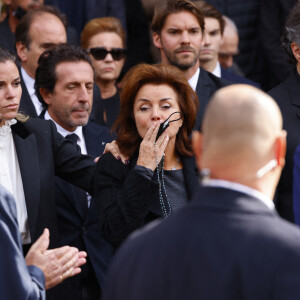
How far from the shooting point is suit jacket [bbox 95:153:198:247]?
3.56 meters

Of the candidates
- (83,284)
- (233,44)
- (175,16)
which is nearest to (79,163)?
(83,284)

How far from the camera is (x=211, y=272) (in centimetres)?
201

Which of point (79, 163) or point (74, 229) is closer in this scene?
point (79, 163)

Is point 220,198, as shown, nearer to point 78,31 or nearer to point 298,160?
point 298,160

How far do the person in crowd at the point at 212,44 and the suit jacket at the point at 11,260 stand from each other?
3.28 m

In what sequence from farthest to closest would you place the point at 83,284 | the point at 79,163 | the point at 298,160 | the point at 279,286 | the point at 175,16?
the point at 175,16, the point at 83,284, the point at 79,163, the point at 298,160, the point at 279,286

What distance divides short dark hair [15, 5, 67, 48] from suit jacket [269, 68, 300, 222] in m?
2.14

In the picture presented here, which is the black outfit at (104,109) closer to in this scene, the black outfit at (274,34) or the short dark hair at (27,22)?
the short dark hair at (27,22)

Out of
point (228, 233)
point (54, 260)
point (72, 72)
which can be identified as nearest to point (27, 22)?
point (72, 72)

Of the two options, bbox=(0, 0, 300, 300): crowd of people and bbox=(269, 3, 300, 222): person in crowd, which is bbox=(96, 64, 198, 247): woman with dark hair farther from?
bbox=(269, 3, 300, 222): person in crowd

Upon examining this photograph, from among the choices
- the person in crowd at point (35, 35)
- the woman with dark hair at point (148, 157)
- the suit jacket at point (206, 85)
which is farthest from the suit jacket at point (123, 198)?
the person in crowd at point (35, 35)

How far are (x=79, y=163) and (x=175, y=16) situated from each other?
1.89m

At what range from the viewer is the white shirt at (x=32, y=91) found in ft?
17.1

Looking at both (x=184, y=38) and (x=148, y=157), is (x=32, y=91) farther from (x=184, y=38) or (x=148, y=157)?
(x=148, y=157)
